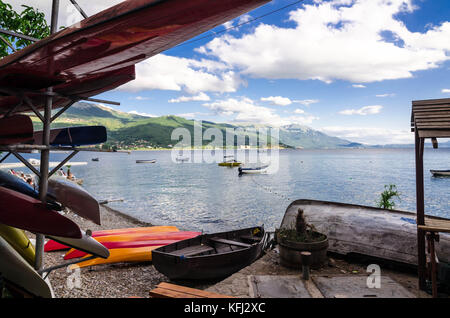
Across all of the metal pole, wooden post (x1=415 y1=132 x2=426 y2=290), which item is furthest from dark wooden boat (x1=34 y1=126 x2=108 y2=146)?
wooden post (x1=415 y1=132 x2=426 y2=290)

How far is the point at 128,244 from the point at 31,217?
7.87 m

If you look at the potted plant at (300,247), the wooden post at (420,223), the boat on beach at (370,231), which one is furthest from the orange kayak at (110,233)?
the wooden post at (420,223)

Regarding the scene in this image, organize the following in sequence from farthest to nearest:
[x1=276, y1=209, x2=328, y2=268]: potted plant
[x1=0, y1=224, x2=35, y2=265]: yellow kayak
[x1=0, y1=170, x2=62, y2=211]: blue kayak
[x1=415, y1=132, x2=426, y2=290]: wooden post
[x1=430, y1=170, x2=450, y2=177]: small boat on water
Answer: [x1=430, y1=170, x2=450, y2=177]: small boat on water, [x1=276, y1=209, x2=328, y2=268]: potted plant, [x1=0, y1=224, x2=35, y2=265]: yellow kayak, [x1=415, y1=132, x2=426, y2=290]: wooden post, [x1=0, y1=170, x2=62, y2=211]: blue kayak

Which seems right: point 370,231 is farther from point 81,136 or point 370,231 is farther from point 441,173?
point 441,173

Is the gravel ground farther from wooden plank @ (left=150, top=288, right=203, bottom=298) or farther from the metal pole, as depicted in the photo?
wooden plank @ (left=150, top=288, right=203, bottom=298)

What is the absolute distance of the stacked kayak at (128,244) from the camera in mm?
10805

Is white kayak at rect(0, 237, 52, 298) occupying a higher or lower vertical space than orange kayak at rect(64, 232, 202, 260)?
higher

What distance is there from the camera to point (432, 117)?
5.32 meters

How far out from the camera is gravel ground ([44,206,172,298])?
8.50m

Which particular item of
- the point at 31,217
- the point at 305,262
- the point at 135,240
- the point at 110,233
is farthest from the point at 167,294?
the point at 110,233

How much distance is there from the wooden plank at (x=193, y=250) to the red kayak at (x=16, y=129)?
5651mm

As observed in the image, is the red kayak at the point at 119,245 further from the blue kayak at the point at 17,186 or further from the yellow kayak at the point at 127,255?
the blue kayak at the point at 17,186

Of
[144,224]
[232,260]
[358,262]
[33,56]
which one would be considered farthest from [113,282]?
[144,224]

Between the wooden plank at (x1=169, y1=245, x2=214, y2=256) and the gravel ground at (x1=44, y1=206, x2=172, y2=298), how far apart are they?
1452 millimetres
